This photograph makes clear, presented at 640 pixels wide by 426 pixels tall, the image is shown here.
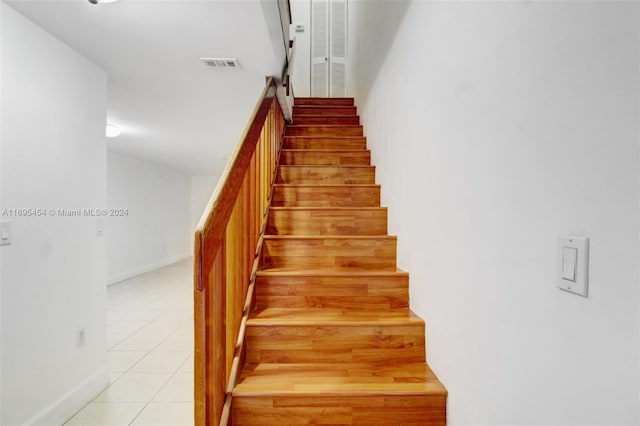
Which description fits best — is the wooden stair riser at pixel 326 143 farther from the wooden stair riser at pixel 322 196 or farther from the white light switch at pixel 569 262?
the white light switch at pixel 569 262

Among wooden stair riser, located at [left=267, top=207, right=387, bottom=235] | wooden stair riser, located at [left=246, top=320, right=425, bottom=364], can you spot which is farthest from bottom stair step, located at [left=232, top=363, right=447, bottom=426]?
wooden stair riser, located at [left=267, top=207, right=387, bottom=235]

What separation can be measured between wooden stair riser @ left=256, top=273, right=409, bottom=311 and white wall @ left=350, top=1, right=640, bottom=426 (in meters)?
0.25

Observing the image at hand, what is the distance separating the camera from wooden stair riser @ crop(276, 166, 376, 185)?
2918 millimetres

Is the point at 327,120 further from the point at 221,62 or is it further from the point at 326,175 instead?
the point at 221,62

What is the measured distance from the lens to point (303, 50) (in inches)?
230

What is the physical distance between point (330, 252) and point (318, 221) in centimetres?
31

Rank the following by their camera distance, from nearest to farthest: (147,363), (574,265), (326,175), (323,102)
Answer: (574,265) → (147,363) → (326,175) → (323,102)

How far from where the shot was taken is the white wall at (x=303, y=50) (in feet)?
19.1

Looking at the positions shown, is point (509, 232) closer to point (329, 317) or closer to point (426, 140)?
point (426, 140)

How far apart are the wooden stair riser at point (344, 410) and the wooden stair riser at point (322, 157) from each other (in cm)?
217

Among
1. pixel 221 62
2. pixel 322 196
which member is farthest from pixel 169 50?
pixel 322 196

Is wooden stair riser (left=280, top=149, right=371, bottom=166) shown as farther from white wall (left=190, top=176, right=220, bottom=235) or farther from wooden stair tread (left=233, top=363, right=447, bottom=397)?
white wall (left=190, top=176, right=220, bottom=235)

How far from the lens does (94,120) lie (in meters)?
2.28

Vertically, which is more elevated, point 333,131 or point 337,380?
point 333,131
